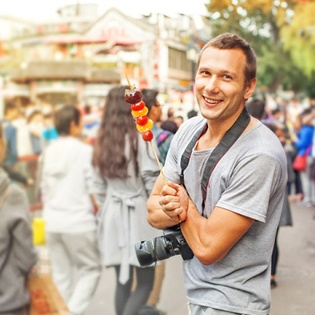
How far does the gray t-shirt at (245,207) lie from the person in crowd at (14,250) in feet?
3.24

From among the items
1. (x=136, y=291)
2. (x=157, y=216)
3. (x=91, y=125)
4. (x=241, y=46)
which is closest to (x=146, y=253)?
(x=157, y=216)

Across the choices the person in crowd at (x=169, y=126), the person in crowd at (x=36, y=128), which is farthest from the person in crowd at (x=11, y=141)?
the person in crowd at (x=169, y=126)

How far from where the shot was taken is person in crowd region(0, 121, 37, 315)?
3061 millimetres

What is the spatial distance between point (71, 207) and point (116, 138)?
2.58ft

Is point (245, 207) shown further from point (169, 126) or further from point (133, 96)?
point (169, 126)

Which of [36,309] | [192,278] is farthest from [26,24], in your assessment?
[192,278]

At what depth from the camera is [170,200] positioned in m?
2.29

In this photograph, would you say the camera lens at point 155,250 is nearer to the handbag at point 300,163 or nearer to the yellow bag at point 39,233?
the yellow bag at point 39,233

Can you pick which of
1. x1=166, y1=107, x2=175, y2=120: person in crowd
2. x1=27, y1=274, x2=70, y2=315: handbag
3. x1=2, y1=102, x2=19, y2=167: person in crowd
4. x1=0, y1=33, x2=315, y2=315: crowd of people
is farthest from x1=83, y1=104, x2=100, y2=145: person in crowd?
x1=27, y1=274, x2=70, y2=315: handbag

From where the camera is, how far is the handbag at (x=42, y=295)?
3.16 meters

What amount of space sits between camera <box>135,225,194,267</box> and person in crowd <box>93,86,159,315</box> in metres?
1.70

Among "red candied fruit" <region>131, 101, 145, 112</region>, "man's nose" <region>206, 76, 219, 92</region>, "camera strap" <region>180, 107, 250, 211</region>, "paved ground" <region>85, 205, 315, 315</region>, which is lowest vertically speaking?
"paved ground" <region>85, 205, 315, 315</region>

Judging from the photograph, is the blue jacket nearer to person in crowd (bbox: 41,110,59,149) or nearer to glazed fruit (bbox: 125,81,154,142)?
person in crowd (bbox: 41,110,59,149)

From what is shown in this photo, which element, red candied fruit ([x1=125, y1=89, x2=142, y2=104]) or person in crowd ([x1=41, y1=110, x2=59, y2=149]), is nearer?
red candied fruit ([x1=125, y1=89, x2=142, y2=104])
